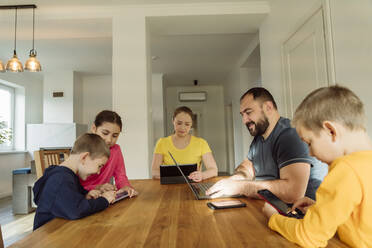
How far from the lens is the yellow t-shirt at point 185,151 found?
229cm

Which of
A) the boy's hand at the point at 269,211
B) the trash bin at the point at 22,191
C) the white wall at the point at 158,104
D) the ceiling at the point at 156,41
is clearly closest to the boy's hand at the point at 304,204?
the boy's hand at the point at 269,211

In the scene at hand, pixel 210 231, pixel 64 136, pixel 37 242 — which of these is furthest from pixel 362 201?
pixel 64 136

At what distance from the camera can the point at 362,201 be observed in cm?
58

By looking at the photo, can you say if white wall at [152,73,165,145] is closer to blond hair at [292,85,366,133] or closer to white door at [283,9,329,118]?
white door at [283,9,329,118]

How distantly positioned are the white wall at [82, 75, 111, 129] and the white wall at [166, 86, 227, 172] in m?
2.06

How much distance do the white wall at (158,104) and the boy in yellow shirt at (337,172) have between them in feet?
20.4

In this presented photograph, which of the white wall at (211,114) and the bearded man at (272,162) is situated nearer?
the bearded man at (272,162)

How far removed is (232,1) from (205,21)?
44cm

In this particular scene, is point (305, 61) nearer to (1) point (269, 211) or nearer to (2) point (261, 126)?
(2) point (261, 126)

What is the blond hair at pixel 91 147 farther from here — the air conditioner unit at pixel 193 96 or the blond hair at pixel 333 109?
the air conditioner unit at pixel 193 96

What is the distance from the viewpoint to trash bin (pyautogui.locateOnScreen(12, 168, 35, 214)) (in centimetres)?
389

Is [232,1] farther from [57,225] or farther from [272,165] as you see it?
[57,225]

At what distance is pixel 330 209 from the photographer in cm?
60

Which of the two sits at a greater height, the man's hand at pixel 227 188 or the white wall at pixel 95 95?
the white wall at pixel 95 95
